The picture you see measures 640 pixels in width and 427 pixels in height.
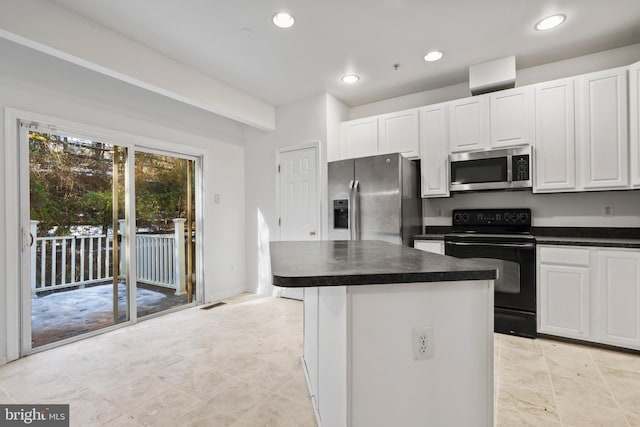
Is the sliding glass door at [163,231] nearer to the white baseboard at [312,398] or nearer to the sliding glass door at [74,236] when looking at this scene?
the sliding glass door at [74,236]

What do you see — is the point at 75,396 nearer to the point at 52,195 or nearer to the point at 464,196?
the point at 52,195

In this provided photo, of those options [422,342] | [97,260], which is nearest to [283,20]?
[422,342]

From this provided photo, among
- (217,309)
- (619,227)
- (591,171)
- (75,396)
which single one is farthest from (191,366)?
(619,227)

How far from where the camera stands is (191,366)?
2193 mm

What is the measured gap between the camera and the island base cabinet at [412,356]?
1.06 meters

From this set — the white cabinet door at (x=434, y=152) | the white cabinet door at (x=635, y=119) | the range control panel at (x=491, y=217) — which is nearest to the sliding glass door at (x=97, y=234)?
the white cabinet door at (x=434, y=152)

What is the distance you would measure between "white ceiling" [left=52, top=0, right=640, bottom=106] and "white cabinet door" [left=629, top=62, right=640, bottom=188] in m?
0.44

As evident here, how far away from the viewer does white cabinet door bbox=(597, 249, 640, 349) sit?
7.32 feet

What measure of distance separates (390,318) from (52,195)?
10.3ft

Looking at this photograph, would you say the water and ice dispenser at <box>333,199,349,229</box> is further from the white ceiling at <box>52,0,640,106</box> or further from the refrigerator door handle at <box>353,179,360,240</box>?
the white ceiling at <box>52,0,640,106</box>

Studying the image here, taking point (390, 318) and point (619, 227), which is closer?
point (390, 318)

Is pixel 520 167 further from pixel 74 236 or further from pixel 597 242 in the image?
pixel 74 236

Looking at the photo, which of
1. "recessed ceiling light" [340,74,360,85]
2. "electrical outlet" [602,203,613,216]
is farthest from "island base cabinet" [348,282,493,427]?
"recessed ceiling light" [340,74,360,85]

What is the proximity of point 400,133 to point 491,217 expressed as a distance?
139 cm
